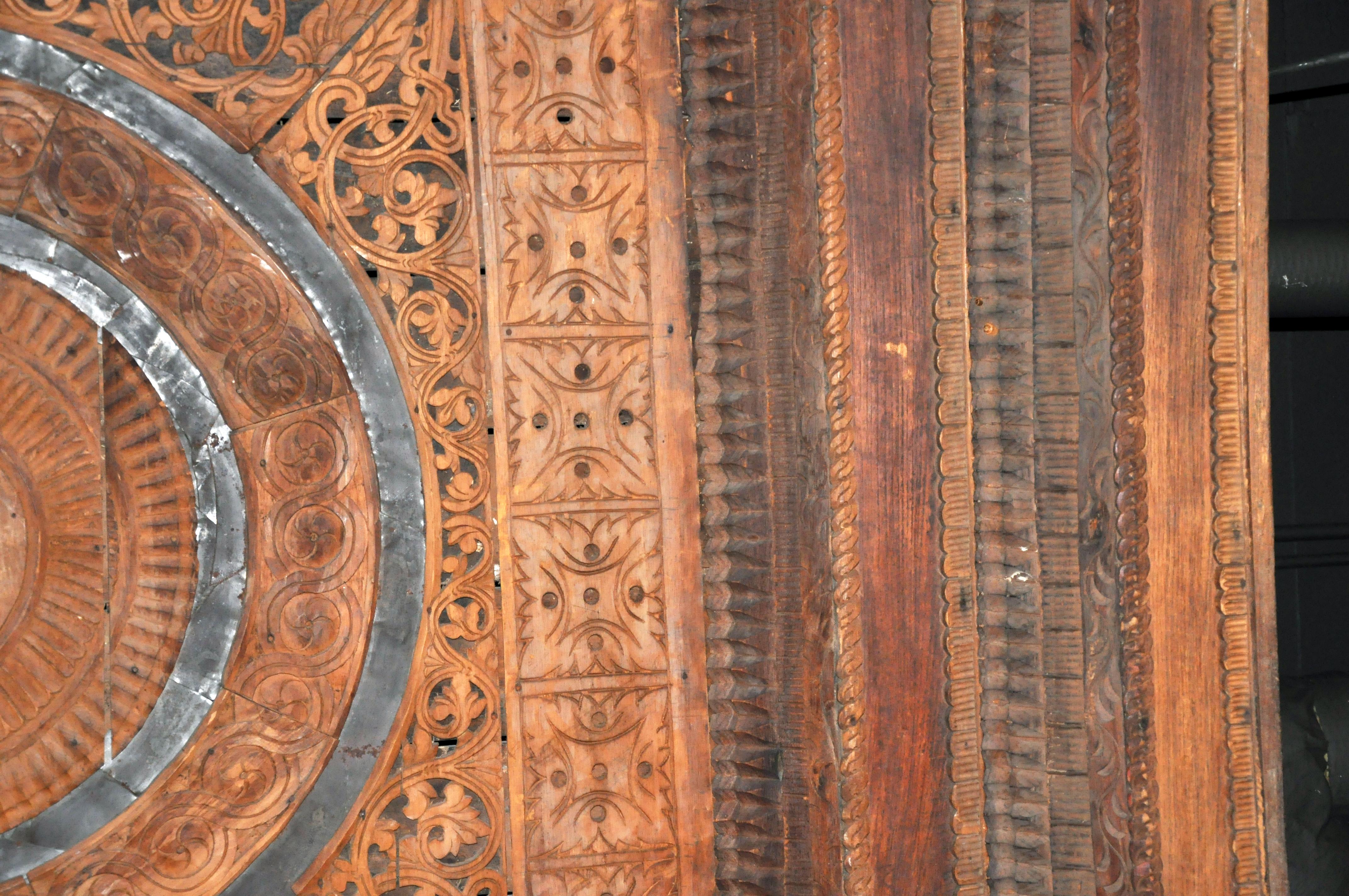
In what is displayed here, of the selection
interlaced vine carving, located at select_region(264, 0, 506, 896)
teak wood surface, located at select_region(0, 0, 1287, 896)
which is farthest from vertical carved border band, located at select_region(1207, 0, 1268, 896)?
interlaced vine carving, located at select_region(264, 0, 506, 896)

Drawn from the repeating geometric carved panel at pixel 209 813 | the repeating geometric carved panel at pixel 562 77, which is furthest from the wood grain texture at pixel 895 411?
the repeating geometric carved panel at pixel 209 813

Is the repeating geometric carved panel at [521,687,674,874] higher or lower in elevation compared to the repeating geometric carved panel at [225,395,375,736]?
lower

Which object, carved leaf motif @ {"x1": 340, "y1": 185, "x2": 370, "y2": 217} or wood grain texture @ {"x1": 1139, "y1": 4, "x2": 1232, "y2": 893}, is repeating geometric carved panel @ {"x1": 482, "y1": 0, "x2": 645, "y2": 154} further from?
wood grain texture @ {"x1": 1139, "y1": 4, "x2": 1232, "y2": 893}

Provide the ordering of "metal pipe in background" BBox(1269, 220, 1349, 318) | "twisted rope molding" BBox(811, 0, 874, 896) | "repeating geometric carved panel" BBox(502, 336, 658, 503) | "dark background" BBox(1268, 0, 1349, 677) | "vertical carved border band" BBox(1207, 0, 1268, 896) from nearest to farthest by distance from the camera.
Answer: "twisted rope molding" BBox(811, 0, 874, 896)
"vertical carved border band" BBox(1207, 0, 1268, 896)
"repeating geometric carved panel" BBox(502, 336, 658, 503)
"metal pipe in background" BBox(1269, 220, 1349, 318)
"dark background" BBox(1268, 0, 1349, 677)

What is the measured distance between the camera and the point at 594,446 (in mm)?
2293

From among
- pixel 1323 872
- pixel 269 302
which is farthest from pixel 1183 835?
pixel 269 302

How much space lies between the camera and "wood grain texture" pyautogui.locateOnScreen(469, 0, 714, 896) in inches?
89.3

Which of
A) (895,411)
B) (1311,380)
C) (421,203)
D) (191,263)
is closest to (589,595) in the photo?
(895,411)

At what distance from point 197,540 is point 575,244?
1101 mm

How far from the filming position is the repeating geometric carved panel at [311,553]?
227 centimetres

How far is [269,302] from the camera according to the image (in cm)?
226

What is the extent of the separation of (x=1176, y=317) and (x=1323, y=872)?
1731mm

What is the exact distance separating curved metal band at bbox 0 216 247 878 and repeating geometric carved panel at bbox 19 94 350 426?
4 cm

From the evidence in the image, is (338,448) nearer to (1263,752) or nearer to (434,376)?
(434,376)
